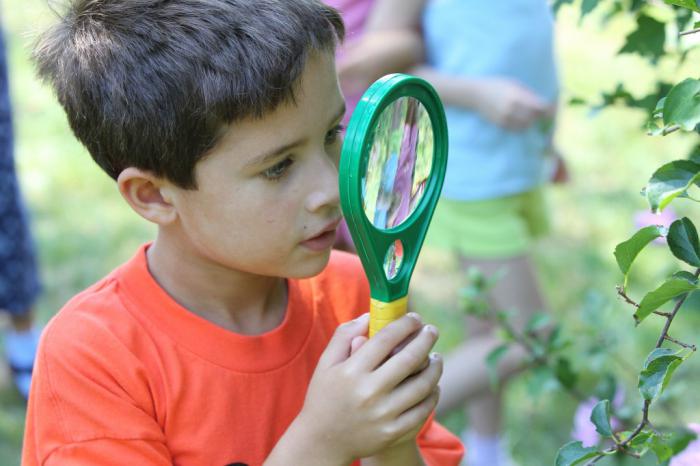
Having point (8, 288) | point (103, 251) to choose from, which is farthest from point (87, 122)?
point (103, 251)

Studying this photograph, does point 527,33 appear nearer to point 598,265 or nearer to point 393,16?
point 393,16

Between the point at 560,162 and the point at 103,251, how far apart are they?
181 cm

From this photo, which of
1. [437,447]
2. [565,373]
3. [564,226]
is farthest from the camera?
[564,226]

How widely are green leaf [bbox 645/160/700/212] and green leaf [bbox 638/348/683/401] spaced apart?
14 cm

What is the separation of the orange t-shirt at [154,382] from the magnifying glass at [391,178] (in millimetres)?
264

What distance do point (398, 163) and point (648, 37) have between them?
450 millimetres

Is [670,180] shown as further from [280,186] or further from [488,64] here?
[488,64]

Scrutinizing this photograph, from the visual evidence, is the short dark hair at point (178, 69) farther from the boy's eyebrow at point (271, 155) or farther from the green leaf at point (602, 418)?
the green leaf at point (602, 418)

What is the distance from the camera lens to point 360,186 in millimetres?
965

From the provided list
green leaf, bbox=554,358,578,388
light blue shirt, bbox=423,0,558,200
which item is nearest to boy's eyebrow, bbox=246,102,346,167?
green leaf, bbox=554,358,578,388

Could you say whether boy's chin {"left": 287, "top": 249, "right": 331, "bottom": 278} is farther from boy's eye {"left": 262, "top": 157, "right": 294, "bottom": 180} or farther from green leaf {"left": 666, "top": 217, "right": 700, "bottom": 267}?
green leaf {"left": 666, "top": 217, "right": 700, "bottom": 267}

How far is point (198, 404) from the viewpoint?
1.25 metres

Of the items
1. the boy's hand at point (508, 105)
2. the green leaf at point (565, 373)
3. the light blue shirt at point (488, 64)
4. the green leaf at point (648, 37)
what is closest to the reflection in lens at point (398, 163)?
the green leaf at point (648, 37)

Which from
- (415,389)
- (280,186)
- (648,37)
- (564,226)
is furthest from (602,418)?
(564,226)
